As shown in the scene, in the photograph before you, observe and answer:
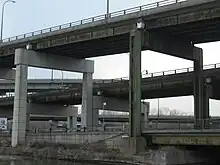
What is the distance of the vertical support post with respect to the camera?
44156 millimetres

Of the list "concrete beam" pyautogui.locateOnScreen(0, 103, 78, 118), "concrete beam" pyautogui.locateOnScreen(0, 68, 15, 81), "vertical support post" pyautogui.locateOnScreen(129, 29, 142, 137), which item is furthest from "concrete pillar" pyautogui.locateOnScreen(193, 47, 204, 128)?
"concrete beam" pyautogui.locateOnScreen(0, 103, 78, 118)

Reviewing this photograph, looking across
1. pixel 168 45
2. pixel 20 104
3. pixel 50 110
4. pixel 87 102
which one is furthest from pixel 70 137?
pixel 50 110

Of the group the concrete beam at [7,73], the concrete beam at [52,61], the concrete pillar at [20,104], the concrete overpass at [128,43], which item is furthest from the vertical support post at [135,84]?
the concrete beam at [7,73]

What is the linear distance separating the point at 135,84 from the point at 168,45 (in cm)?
802

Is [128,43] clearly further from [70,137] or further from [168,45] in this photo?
[70,137]

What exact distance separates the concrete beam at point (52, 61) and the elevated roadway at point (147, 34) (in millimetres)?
900

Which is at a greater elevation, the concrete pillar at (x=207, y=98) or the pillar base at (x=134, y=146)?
the concrete pillar at (x=207, y=98)

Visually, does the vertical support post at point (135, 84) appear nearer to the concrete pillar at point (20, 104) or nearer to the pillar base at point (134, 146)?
the pillar base at point (134, 146)

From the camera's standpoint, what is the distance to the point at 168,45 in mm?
50188

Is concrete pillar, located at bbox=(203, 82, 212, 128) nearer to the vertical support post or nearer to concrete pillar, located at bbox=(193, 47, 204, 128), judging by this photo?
concrete pillar, located at bbox=(193, 47, 204, 128)

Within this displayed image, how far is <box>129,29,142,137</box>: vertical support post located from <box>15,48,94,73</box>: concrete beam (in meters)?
20.4

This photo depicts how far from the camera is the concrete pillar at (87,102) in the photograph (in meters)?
67.7

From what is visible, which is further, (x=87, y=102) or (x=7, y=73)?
(x=7, y=73)

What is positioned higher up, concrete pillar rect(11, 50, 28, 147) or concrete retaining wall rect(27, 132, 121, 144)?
concrete pillar rect(11, 50, 28, 147)
